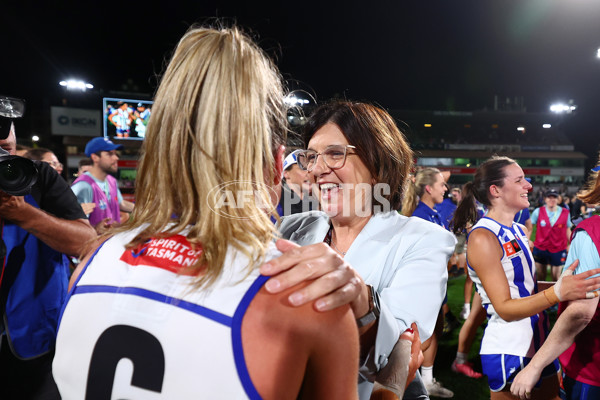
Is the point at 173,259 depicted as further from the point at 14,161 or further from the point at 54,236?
the point at 54,236

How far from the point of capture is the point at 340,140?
6.02ft

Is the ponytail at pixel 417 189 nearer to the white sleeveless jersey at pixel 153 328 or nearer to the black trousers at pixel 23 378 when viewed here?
the black trousers at pixel 23 378

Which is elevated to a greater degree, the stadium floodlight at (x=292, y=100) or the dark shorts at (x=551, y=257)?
the stadium floodlight at (x=292, y=100)

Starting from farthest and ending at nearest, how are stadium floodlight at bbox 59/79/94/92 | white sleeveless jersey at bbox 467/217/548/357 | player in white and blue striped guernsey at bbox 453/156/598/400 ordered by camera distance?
stadium floodlight at bbox 59/79/94/92, white sleeveless jersey at bbox 467/217/548/357, player in white and blue striped guernsey at bbox 453/156/598/400

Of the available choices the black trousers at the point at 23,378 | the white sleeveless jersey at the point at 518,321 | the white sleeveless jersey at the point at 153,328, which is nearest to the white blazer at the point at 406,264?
the white sleeveless jersey at the point at 153,328

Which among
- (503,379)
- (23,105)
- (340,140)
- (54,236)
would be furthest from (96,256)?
(503,379)

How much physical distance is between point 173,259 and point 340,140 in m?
1.16

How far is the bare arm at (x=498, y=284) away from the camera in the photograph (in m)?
2.18

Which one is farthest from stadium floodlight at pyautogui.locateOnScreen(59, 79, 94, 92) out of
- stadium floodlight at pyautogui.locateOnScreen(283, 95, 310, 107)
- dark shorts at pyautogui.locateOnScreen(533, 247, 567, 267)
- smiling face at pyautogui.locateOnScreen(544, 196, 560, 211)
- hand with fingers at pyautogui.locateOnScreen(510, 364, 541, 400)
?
hand with fingers at pyautogui.locateOnScreen(510, 364, 541, 400)

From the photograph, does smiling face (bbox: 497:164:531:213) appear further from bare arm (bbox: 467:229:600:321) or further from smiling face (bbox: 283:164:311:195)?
smiling face (bbox: 283:164:311:195)

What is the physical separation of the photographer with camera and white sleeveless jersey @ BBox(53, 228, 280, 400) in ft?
4.46

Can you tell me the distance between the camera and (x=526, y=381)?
2.05 m

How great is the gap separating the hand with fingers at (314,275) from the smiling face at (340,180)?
1.03 m

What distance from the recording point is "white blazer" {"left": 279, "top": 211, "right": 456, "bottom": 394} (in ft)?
4.66
